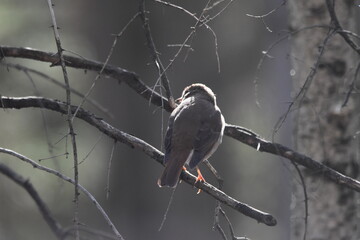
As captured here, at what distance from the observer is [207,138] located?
6.29 m

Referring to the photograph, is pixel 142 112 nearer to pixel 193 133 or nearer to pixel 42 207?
pixel 193 133

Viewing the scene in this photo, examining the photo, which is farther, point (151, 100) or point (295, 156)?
point (151, 100)

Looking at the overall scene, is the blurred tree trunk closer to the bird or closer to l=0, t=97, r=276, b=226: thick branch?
the bird

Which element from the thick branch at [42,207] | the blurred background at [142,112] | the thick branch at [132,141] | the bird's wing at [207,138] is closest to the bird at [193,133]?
the bird's wing at [207,138]

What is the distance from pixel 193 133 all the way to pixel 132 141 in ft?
5.69

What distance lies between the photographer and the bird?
600 cm

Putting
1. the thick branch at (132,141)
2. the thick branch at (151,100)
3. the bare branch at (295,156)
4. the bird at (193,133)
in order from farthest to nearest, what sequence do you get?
the bird at (193,133) < the thick branch at (151,100) < the bare branch at (295,156) < the thick branch at (132,141)

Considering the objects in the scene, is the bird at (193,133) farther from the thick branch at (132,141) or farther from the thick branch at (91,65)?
the thick branch at (132,141)

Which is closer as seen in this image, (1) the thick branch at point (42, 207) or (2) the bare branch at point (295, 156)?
(1) the thick branch at point (42, 207)

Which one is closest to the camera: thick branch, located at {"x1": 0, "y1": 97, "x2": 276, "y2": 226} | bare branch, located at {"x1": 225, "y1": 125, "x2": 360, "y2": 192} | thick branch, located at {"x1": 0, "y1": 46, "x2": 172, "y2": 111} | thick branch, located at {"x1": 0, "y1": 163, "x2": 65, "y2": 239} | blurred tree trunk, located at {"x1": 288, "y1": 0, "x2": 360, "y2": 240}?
thick branch, located at {"x1": 0, "y1": 163, "x2": 65, "y2": 239}

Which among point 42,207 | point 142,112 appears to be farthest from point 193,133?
point 142,112

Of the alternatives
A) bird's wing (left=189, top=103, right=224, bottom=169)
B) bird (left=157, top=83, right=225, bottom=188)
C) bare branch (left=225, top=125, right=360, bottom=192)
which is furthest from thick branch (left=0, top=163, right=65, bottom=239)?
bird's wing (left=189, top=103, right=224, bottom=169)

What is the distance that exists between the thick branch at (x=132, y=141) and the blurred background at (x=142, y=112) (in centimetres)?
817

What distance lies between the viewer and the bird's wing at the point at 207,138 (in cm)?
609
